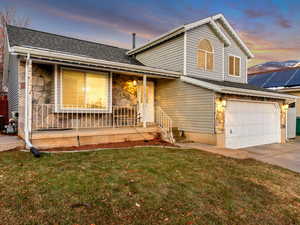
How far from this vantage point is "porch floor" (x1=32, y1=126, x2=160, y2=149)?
5398 millimetres

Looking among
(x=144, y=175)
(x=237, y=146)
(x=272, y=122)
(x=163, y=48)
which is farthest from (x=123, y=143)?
(x=272, y=122)

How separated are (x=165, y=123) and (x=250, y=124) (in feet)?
13.1

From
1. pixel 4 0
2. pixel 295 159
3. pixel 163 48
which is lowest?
pixel 295 159

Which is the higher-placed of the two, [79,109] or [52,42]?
[52,42]

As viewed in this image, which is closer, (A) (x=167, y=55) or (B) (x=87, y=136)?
(B) (x=87, y=136)

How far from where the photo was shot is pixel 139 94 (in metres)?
9.05

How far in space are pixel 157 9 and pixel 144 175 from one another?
39.2ft

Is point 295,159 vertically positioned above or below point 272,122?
below

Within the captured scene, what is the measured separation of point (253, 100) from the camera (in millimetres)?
8812

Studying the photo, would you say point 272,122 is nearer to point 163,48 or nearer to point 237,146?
point 237,146

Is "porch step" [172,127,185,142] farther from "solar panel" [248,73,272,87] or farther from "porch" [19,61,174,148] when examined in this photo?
"solar panel" [248,73,272,87]

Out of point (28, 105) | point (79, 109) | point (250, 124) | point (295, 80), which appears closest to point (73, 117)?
point (79, 109)

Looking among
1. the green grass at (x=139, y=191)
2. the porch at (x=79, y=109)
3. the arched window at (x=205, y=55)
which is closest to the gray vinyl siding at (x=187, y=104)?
the porch at (x=79, y=109)

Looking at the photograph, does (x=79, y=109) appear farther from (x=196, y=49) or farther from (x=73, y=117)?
(x=196, y=49)
